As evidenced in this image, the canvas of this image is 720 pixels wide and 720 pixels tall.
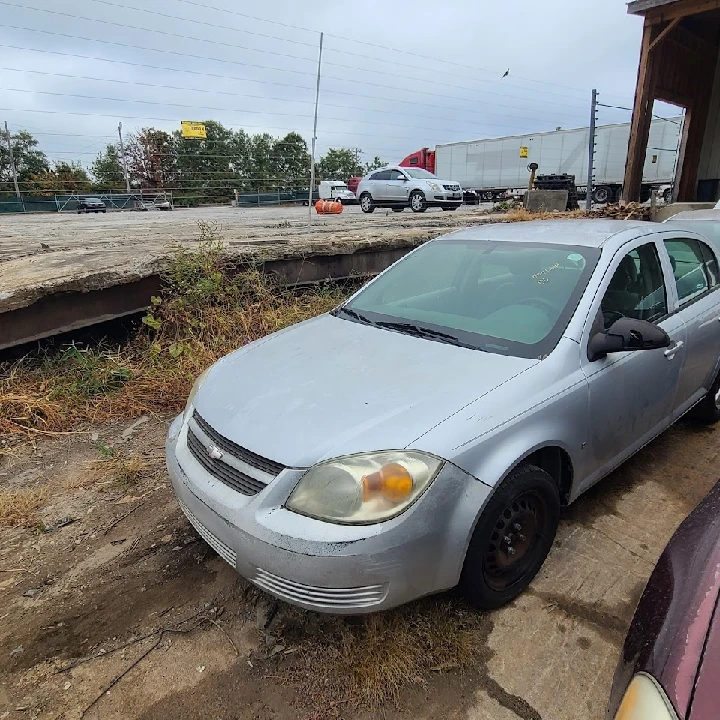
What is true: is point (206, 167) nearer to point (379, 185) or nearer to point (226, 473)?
point (379, 185)

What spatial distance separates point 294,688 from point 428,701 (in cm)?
49

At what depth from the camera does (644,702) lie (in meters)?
1.06

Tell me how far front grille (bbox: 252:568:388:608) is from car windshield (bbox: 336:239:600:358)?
1.16 meters

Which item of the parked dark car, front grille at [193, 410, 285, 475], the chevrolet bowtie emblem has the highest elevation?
the parked dark car

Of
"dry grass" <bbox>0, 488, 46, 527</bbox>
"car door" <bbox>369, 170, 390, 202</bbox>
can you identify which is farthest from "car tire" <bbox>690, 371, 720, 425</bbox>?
"car door" <bbox>369, 170, 390, 202</bbox>

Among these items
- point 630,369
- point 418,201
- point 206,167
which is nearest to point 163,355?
point 630,369

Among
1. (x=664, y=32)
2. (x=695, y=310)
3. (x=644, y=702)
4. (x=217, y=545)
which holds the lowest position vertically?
(x=217, y=545)

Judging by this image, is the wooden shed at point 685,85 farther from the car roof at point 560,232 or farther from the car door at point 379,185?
the car roof at point 560,232

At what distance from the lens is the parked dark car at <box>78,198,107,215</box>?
26406mm

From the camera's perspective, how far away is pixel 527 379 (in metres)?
2.12

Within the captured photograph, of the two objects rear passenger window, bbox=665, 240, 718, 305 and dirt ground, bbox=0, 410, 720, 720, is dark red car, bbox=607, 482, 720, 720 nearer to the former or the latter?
dirt ground, bbox=0, 410, 720, 720

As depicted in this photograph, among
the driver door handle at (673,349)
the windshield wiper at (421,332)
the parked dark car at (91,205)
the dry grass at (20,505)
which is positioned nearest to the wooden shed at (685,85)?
the driver door handle at (673,349)

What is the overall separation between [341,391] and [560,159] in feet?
102

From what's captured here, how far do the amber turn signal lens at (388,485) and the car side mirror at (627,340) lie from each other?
3.80 feet
